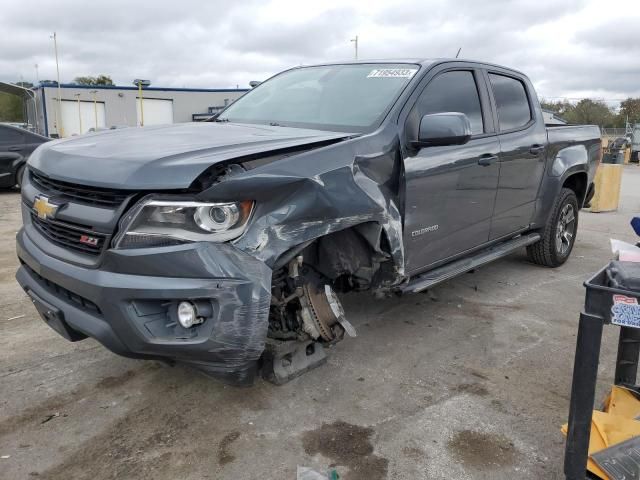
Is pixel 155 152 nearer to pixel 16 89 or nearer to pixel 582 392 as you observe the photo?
pixel 582 392

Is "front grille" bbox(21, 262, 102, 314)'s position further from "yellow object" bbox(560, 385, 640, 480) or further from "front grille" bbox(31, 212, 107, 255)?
"yellow object" bbox(560, 385, 640, 480)

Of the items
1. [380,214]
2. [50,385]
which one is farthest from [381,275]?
[50,385]

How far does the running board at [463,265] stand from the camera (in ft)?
11.4

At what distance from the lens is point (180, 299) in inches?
88.3

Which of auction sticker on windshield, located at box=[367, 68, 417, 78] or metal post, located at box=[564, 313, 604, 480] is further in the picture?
auction sticker on windshield, located at box=[367, 68, 417, 78]

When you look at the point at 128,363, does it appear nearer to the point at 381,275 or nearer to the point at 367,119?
the point at 381,275

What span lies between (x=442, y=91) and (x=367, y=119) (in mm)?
772

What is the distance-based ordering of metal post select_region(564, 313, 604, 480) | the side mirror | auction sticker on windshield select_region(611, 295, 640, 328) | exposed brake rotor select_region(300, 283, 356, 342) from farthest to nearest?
the side mirror
exposed brake rotor select_region(300, 283, 356, 342)
metal post select_region(564, 313, 604, 480)
auction sticker on windshield select_region(611, 295, 640, 328)

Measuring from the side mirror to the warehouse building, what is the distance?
31.0m

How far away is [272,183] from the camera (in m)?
2.33

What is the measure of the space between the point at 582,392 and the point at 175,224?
167 cm

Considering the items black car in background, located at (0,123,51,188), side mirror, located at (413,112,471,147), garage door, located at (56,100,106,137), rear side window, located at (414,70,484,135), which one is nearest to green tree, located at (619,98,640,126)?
garage door, located at (56,100,106,137)

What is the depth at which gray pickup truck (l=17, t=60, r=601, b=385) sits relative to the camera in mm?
2270

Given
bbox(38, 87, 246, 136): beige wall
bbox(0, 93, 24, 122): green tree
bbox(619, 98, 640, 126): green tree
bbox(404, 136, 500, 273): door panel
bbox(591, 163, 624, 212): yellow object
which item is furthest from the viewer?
bbox(0, 93, 24, 122): green tree
